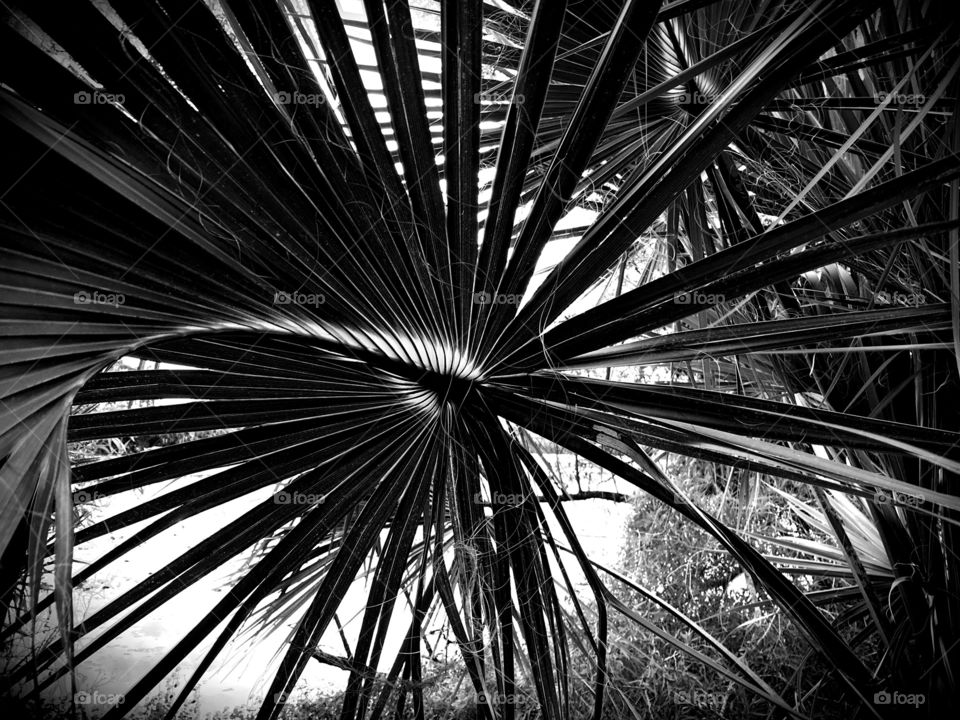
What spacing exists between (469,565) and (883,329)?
Result: 0.74 meters

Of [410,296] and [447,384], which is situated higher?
[410,296]

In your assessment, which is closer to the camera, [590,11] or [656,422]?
[656,422]

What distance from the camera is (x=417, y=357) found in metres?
0.87

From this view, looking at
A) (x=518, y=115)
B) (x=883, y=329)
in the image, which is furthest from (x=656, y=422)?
(x=518, y=115)

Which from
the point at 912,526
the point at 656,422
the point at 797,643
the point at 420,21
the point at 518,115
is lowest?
the point at 797,643

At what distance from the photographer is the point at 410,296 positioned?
0.79 metres

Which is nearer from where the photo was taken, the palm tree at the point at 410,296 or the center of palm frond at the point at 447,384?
the palm tree at the point at 410,296

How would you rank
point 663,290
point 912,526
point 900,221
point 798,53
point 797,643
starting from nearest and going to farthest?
1. point 798,53
2. point 663,290
3. point 900,221
4. point 912,526
5. point 797,643

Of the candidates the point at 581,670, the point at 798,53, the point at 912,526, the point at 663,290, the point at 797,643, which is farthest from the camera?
the point at 581,670

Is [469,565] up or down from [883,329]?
down

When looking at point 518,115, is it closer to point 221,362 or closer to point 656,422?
point 656,422

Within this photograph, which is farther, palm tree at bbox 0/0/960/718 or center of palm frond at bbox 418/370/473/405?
center of palm frond at bbox 418/370/473/405

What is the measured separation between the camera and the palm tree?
1.92 ft

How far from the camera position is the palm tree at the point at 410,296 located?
59cm
